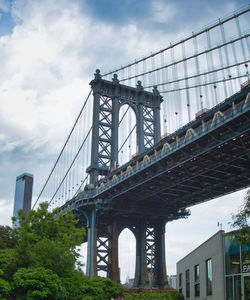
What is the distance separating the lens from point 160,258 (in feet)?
245

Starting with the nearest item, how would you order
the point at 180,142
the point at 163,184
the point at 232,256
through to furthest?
1. the point at 232,256
2. the point at 180,142
3. the point at 163,184

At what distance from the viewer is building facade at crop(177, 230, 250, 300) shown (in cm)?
3083

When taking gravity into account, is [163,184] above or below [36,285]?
above

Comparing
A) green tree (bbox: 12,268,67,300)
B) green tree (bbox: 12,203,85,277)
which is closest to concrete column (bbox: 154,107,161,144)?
green tree (bbox: 12,203,85,277)

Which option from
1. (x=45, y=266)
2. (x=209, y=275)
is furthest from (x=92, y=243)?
(x=209, y=275)

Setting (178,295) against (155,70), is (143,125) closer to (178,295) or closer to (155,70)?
(155,70)

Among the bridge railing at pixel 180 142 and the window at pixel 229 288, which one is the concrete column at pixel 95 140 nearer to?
the bridge railing at pixel 180 142

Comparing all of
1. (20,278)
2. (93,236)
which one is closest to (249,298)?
(20,278)

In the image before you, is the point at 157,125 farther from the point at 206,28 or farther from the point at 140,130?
the point at 206,28

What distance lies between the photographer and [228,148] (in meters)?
46.9

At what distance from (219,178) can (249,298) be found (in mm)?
27832

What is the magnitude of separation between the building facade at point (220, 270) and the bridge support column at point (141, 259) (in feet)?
98.7

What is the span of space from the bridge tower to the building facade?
94.8 ft

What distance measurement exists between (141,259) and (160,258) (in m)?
3.56
